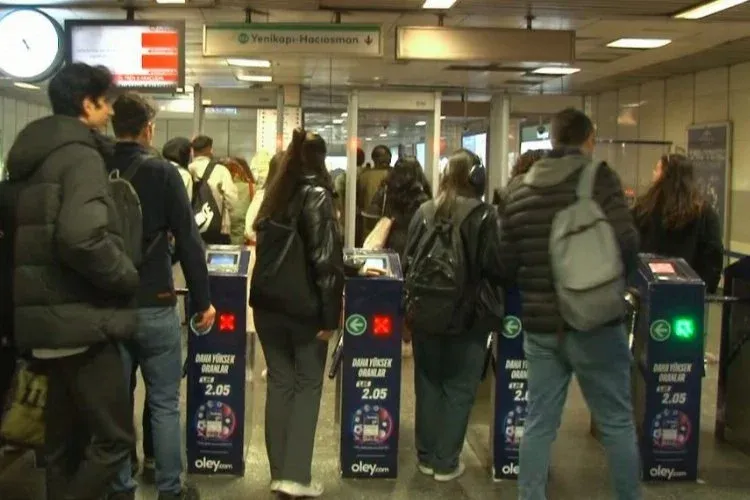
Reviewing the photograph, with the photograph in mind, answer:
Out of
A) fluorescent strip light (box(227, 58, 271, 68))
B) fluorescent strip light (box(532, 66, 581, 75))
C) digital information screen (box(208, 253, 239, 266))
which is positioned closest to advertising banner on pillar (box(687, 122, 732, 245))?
fluorescent strip light (box(532, 66, 581, 75))

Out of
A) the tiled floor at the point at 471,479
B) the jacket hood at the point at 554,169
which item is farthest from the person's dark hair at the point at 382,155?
the jacket hood at the point at 554,169

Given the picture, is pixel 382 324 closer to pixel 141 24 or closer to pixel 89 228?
pixel 89 228

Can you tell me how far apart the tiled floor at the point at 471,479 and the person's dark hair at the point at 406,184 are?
1458 millimetres

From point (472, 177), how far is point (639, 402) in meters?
1.31

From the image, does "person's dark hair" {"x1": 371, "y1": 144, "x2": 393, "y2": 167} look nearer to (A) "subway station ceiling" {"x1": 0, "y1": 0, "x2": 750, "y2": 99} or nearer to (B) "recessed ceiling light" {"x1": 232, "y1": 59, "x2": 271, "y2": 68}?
(A) "subway station ceiling" {"x1": 0, "y1": 0, "x2": 750, "y2": 99}

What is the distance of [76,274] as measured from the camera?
104 inches

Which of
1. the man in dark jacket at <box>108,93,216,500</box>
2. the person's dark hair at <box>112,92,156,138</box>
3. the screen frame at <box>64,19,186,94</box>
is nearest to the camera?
the man in dark jacket at <box>108,93,216,500</box>

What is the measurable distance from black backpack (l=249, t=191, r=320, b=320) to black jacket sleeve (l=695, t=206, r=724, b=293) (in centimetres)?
270

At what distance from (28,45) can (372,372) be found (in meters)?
3.57

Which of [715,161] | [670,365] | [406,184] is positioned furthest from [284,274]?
[715,161]

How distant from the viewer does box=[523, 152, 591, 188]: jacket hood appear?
3.10 m

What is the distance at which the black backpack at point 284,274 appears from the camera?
11.1 feet

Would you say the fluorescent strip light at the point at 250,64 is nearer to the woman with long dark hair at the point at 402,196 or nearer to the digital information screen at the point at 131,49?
the digital information screen at the point at 131,49

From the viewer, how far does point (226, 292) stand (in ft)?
12.2
